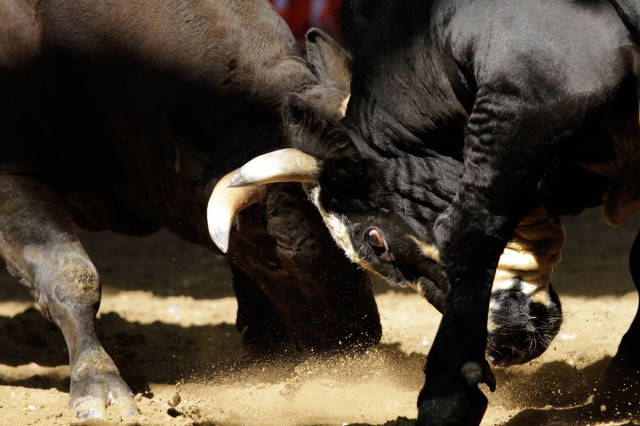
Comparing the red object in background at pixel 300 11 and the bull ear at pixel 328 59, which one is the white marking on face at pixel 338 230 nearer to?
the bull ear at pixel 328 59

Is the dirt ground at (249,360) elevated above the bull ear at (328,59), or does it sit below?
below

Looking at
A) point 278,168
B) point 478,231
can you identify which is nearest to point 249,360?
point 278,168

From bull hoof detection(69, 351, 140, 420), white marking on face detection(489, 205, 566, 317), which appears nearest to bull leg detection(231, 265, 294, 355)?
bull hoof detection(69, 351, 140, 420)

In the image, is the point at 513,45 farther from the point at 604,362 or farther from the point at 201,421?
the point at 604,362

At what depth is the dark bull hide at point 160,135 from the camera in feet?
14.6

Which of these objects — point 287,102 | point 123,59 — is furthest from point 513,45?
point 123,59

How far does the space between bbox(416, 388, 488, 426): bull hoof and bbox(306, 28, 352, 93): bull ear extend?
7.09 feet

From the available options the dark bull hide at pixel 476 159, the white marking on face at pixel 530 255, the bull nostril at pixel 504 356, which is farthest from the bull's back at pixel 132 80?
the bull nostril at pixel 504 356

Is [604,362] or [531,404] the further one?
[604,362]

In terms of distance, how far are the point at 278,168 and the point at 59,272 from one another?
1.40m

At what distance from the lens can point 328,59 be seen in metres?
4.87

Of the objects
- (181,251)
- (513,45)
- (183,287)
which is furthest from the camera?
(181,251)

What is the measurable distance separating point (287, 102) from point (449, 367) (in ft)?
4.92

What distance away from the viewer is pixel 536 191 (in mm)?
3080
